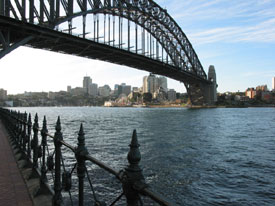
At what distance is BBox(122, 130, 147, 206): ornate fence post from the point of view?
1.84 m

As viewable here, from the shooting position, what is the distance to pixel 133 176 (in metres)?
1.86

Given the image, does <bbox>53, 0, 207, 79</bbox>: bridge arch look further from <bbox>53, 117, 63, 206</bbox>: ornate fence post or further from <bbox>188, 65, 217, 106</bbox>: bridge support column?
<bbox>53, 117, 63, 206</bbox>: ornate fence post

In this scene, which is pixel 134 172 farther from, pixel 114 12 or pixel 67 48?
pixel 114 12

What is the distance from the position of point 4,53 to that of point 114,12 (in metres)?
28.1

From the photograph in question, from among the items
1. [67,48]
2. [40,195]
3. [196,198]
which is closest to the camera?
[40,195]

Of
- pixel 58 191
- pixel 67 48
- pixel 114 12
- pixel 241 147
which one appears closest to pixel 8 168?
pixel 58 191

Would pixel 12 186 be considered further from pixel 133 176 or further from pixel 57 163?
pixel 133 176

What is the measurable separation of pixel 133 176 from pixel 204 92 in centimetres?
9198

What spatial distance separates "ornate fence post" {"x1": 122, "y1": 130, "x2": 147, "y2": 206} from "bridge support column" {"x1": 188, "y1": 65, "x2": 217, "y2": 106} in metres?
87.8

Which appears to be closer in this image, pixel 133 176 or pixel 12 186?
pixel 133 176

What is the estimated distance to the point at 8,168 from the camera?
6051 millimetres

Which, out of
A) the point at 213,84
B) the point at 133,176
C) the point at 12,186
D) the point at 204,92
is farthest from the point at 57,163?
the point at 213,84

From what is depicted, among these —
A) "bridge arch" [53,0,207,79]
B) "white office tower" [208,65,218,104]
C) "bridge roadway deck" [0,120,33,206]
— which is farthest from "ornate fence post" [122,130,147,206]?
"white office tower" [208,65,218,104]

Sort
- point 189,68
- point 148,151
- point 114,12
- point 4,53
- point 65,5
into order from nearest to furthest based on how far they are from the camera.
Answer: point 148,151 < point 4,53 < point 65,5 < point 114,12 < point 189,68
